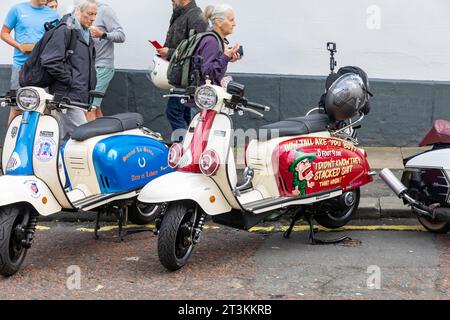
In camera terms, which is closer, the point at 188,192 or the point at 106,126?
the point at 188,192

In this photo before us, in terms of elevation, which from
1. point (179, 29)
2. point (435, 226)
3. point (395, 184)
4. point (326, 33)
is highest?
point (179, 29)

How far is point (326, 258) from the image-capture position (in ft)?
20.7

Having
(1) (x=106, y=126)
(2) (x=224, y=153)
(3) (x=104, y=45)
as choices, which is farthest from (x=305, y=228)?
(3) (x=104, y=45)

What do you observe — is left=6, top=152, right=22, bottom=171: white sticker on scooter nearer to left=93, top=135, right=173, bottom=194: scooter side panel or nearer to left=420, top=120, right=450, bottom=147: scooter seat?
left=93, top=135, right=173, bottom=194: scooter side panel

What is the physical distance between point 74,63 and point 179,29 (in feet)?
6.39

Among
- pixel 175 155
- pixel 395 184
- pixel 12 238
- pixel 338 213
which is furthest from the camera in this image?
pixel 338 213

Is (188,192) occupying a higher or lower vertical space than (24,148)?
lower

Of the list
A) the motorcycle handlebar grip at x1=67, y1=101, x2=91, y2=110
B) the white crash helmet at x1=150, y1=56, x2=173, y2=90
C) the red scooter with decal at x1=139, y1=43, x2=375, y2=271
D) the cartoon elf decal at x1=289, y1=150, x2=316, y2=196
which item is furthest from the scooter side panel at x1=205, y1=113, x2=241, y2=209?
the white crash helmet at x1=150, y1=56, x2=173, y2=90

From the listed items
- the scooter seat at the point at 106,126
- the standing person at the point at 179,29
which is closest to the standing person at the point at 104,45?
the standing person at the point at 179,29

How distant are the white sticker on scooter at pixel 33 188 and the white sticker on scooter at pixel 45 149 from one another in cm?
21

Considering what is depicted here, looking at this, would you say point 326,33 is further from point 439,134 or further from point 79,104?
point 79,104

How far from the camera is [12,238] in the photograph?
19.3 feet

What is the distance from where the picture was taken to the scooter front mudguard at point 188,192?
5.87 m

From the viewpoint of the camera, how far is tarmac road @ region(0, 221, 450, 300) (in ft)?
18.4
